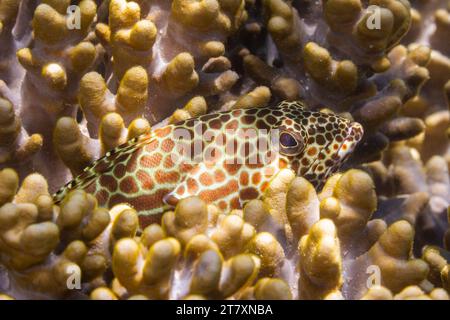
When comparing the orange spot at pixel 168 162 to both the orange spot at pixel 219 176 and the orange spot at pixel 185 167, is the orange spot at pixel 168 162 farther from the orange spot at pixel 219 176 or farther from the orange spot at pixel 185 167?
the orange spot at pixel 219 176

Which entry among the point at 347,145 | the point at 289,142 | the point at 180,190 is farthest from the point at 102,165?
the point at 347,145

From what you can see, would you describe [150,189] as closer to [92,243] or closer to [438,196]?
[92,243]

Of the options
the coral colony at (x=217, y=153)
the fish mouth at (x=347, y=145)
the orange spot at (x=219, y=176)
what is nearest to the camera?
the coral colony at (x=217, y=153)

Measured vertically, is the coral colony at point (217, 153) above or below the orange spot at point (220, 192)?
above

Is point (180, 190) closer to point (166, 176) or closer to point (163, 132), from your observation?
point (166, 176)

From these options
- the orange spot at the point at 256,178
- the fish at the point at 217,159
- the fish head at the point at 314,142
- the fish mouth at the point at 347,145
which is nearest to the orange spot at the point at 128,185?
the fish at the point at 217,159

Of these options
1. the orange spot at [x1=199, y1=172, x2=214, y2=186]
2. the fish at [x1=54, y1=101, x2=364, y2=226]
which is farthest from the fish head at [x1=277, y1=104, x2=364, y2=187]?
the orange spot at [x1=199, y1=172, x2=214, y2=186]

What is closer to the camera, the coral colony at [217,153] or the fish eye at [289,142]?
the coral colony at [217,153]
